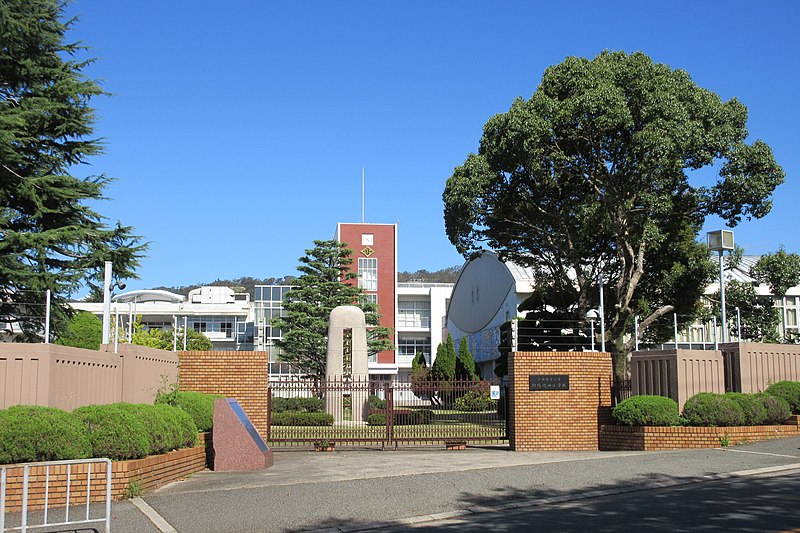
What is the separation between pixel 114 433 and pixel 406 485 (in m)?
4.64

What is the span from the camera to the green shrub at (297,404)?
32219 millimetres

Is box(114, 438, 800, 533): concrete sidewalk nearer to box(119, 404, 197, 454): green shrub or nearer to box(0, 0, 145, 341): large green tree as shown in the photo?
box(119, 404, 197, 454): green shrub

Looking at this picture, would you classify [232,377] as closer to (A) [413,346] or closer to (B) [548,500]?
(B) [548,500]

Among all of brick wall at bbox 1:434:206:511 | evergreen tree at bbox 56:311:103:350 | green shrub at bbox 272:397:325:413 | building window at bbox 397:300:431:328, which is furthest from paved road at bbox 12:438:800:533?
building window at bbox 397:300:431:328

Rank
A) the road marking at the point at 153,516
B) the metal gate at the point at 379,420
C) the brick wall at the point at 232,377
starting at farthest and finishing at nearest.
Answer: the metal gate at the point at 379,420 < the brick wall at the point at 232,377 < the road marking at the point at 153,516

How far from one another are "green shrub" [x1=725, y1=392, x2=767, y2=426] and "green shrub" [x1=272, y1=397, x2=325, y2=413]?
17.3 meters

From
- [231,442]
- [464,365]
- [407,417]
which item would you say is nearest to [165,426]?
[231,442]

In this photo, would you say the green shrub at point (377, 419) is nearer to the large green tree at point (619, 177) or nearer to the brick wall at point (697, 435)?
the large green tree at point (619, 177)

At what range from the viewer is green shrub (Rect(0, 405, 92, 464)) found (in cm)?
1122

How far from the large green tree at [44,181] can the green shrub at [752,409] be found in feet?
54.2

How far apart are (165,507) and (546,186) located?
58.0 ft

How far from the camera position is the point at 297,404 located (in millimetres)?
32469

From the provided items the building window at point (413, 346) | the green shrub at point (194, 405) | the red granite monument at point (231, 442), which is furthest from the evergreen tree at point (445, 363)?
the red granite monument at point (231, 442)

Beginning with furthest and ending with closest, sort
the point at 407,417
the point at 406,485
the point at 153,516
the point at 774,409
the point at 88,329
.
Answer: the point at 88,329 → the point at 407,417 → the point at 774,409 → the point at 406,485 → the point at 153,516
